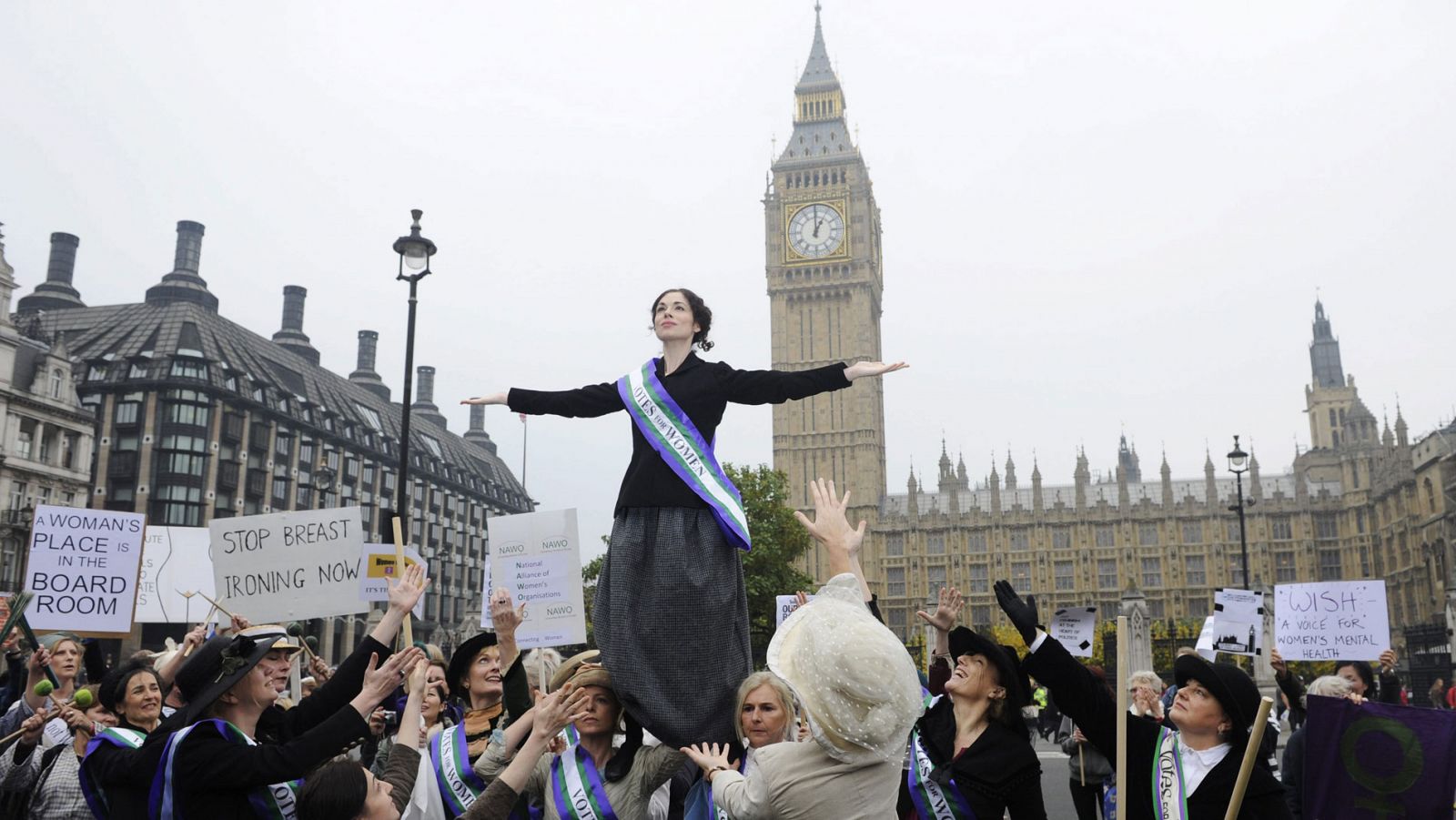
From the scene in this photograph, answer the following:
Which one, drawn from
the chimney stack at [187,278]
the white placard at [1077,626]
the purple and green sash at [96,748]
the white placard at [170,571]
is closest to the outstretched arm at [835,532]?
the purple and green sash at [96,748]

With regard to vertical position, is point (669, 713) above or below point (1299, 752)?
above

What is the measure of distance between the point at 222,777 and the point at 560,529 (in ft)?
19.2

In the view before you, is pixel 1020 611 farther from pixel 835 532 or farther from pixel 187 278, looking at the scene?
pixel 187 278

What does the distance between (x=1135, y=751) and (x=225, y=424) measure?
6107cm

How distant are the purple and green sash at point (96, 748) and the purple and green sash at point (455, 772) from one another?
3.75 feet

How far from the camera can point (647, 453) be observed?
15.5 feet

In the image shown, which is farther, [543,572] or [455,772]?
[543,572]

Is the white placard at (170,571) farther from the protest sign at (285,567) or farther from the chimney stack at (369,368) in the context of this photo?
the chimney stack at (369,368)

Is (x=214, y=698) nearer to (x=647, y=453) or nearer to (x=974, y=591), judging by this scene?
(x=647, y=453)

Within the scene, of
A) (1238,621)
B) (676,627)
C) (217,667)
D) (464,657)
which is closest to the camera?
(217,667)

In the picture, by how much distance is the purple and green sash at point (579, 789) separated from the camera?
4.12 metres

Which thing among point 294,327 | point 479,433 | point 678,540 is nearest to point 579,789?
point 678,540

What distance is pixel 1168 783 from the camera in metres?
4.42

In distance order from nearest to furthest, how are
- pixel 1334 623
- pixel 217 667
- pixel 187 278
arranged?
pixel 217 667 → pixel 1334 623 → pixel 187 278
